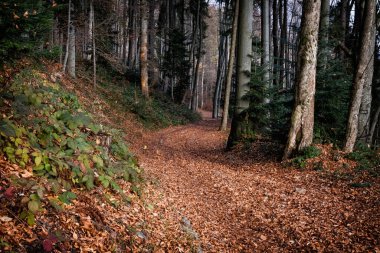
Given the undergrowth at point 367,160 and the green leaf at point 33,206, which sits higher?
the green leaf at point 33,206

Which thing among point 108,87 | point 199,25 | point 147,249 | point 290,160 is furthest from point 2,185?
point 199,25

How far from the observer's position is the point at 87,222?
3686 millimetres

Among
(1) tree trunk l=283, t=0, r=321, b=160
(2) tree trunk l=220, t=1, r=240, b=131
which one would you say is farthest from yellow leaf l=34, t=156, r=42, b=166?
(2) tree trunk l=220, t=1, r=240, b=131

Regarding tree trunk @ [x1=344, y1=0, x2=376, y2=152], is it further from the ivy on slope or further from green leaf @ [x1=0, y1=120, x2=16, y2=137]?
green leaf @ [x1=0, y1=120, x2=16, y2=137]

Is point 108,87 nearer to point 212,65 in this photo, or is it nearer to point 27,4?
point 27,4

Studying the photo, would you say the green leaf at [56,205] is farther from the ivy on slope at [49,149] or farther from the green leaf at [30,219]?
the green leaf at [30,219]

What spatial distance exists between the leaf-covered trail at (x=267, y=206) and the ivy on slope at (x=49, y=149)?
166cm

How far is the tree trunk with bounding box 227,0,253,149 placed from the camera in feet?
40.3

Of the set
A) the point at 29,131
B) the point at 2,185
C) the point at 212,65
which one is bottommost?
the point at 2,185

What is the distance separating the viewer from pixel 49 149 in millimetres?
4277

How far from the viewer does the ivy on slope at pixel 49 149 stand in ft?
12.4

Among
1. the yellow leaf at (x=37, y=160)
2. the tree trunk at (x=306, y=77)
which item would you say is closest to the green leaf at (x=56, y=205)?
the yellow leaf at (x=37, y=160)

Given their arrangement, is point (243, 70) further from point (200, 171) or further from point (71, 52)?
point (71, 52)

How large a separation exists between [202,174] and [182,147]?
4.70 metres
